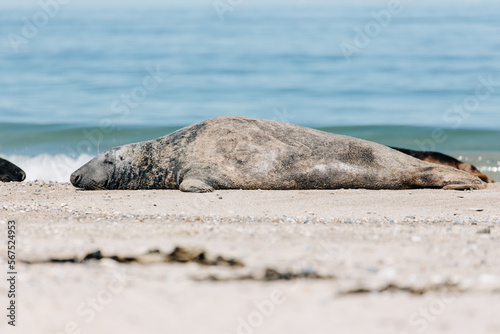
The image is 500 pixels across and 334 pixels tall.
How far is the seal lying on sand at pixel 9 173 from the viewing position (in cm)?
926

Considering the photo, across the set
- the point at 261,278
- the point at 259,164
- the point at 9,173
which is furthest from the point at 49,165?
the point at 261,278

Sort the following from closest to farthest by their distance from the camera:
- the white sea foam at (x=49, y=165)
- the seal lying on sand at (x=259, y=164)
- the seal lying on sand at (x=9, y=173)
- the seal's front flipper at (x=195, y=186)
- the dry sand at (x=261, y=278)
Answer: the dry sand at (x=261, y=278) < the seal's front flipper at (x=195, y=186) < the seal lying on sand at (x=259, y=164) < the seal lying on sand at (x=9, y=173) < the white sea foam at (x=49, y=165)

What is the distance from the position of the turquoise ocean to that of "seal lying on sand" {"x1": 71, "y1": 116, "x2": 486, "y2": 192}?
270 centimetres

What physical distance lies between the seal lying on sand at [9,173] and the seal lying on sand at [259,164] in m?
1.74

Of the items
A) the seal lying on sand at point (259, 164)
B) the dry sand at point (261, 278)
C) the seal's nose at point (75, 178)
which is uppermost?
the seal lying on sand at point (259, 164)

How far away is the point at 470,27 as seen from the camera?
1565 inches

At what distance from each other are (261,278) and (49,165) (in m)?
8.99

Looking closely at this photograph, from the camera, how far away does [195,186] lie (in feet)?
24.7

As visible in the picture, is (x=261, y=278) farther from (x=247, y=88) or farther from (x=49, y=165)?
(x=247, y=88)

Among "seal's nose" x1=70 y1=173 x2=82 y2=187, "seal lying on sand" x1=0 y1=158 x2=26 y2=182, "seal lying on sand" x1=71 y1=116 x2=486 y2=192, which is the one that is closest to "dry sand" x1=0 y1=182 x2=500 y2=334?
"seal lying on sand" x1=71 y1=116 x2=486 y2=192

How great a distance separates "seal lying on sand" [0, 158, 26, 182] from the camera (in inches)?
364

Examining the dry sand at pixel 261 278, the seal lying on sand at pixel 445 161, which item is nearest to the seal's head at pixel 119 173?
the dry sand at pixel 261 278

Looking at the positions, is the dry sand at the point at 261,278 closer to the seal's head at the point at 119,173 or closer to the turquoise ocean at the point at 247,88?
the seal's head at the point at 119,173

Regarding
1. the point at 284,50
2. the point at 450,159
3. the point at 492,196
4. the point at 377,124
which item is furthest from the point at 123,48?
the point at 492,196
